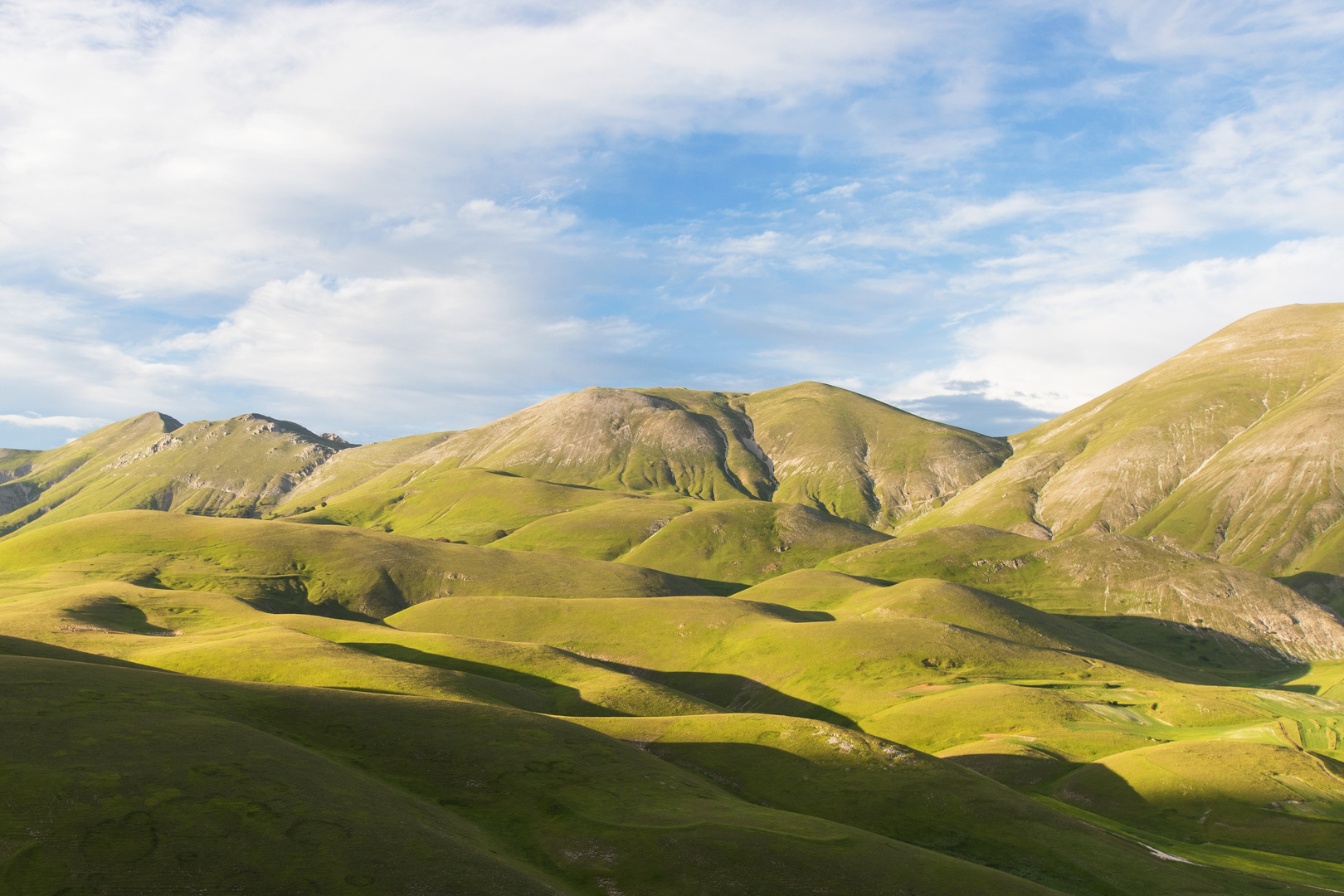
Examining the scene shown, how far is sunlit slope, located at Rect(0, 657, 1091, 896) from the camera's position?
31250mm

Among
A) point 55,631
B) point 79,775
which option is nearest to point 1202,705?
point 79,775

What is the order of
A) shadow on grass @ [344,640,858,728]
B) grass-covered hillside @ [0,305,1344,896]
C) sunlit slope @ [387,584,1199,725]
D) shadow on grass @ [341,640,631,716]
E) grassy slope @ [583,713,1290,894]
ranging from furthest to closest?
sunlit slope @ [387,584,1199,725] < shadow on grass @ [344,640,858,728] < shadow on grass @ [341,640,631,716] < grassy slope @ [583,713,1290,894] < grass-covered hillside @ [0,305,1344,896]

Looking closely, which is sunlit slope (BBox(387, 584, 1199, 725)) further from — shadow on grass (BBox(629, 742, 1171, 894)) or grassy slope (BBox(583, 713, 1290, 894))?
shadow on grass (BBox(629, 742, 1171, 894))

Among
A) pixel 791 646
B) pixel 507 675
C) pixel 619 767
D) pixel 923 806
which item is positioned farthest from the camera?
pixel 791 646

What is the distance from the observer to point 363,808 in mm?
37938

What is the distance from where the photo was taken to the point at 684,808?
4800cm

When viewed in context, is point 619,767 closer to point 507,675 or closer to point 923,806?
point 923,806

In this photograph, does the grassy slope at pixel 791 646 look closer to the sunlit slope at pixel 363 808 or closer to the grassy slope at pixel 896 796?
the grassy slope at pixel 896 796

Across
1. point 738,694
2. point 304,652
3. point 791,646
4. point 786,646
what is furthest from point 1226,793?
point 304,652

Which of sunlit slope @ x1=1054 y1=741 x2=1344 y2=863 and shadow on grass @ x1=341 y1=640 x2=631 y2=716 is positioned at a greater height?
shadow on grass @ x1=341 y1=640 x2=631 y2=716

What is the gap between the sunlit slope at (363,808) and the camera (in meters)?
31.2

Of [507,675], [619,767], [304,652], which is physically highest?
[304,652]

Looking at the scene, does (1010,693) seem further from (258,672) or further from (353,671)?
(258,672)

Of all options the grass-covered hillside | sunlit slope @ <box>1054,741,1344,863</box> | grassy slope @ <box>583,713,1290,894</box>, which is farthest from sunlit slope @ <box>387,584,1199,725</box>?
grassy slope @ <box>583,713,1290,894</box>
